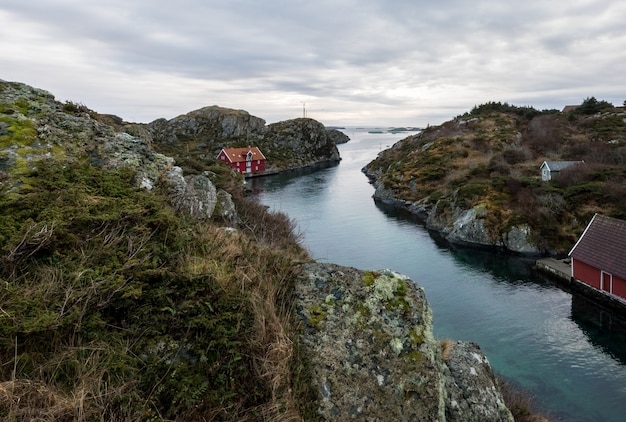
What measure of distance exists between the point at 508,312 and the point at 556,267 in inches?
399

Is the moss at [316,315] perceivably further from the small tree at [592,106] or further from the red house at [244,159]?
the small tree at [592,106]

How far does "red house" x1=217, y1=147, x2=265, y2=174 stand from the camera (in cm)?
9925

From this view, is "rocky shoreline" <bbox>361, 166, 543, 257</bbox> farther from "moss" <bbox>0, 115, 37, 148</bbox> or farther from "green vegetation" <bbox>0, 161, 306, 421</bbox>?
"moss" <bbox>0, 115, 37, 148</bbox>

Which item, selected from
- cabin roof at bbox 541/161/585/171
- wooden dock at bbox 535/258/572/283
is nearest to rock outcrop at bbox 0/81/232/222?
wooden dock at bbox 535/258/572/283

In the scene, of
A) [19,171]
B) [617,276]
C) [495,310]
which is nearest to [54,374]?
[19,171]

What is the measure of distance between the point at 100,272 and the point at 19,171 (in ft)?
10.0

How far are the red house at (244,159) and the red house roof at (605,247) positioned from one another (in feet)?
259

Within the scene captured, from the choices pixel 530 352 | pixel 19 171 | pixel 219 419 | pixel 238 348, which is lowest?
pixel 530 352

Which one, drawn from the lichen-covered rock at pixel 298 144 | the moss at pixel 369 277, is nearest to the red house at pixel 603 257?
the moss at pixel 369 277

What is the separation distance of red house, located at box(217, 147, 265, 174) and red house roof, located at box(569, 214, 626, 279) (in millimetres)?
78909

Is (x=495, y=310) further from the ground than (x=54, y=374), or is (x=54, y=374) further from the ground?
(x=54, y=374)

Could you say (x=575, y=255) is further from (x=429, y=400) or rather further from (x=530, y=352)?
(x=429, y=400)

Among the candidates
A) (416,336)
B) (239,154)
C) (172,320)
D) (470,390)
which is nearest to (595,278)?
(470,390)

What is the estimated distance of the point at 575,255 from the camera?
31.2m
